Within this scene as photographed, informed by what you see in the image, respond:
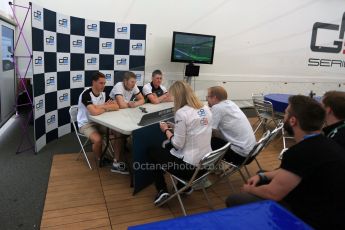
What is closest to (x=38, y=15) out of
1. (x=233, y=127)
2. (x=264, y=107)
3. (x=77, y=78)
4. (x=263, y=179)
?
(x=77, y=78)

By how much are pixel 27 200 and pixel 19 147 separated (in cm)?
144

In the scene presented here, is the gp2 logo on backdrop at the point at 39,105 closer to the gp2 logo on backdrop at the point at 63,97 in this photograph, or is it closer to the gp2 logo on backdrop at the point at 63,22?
the gp2 logo on backdrop at the point at 63,97

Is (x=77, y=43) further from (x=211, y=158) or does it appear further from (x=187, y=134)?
(x=211, y=158)

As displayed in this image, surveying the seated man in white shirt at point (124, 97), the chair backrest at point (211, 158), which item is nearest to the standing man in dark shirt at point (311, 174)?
the chair backrest at point (211, 158)

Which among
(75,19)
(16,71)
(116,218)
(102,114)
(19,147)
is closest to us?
(116,218)

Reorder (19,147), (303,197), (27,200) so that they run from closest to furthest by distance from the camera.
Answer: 1. (303,197)
2. (27,200)
3. (19,147)

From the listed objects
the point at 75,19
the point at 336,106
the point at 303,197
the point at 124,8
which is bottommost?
the point at 303,197

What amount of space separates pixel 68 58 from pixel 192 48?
2.72 meters

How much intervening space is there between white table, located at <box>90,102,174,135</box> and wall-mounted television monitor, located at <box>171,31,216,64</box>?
2.66 meters

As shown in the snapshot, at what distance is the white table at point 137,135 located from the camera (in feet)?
8.76

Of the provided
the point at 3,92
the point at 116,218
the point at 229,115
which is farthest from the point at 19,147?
the point at 229,115

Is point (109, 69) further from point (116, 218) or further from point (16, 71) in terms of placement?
point (116, 218)

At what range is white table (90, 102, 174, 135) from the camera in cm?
270

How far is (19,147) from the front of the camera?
3830mm
